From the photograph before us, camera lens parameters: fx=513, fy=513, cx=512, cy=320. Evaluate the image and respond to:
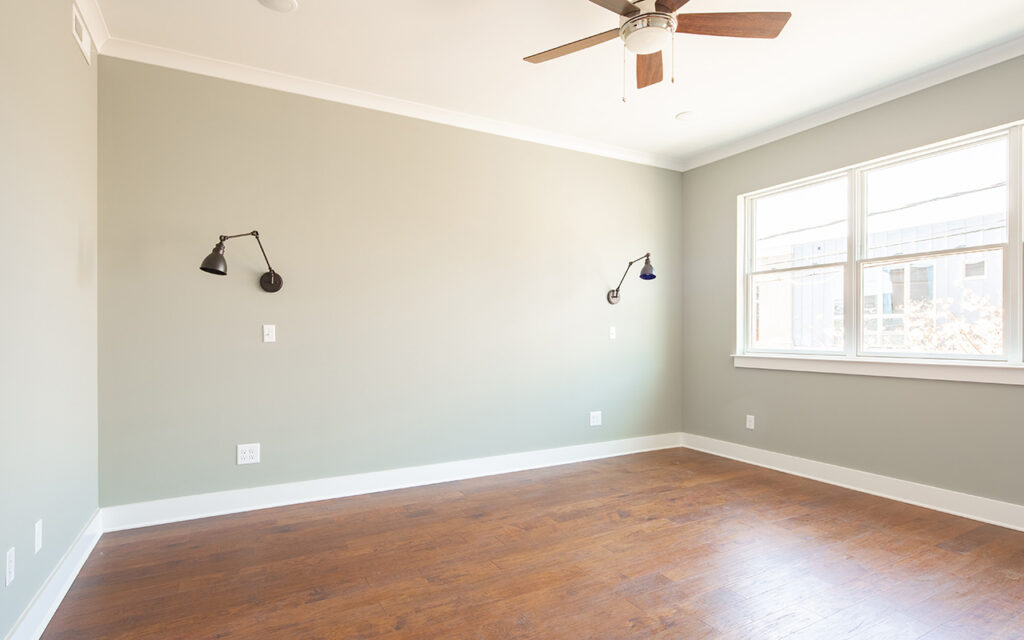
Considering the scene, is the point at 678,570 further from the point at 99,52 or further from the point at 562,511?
the point at 99,52

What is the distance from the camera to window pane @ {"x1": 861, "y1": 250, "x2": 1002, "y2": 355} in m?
3.09

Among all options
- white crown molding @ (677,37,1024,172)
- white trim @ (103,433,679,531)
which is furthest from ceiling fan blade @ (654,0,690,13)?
white trim @ (103,433,679,531)

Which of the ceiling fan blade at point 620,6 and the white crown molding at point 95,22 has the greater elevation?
the white crown molding at point 95,22

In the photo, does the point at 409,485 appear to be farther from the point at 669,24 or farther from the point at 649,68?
the point at 669,24

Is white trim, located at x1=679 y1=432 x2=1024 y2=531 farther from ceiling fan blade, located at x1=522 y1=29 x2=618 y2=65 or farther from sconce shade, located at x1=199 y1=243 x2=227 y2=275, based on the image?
sconce shade, located at x1=199 y1=243 x2=227 y2=275

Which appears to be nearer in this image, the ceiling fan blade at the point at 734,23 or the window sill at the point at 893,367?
the ceiling fan blade at the point at 734,23

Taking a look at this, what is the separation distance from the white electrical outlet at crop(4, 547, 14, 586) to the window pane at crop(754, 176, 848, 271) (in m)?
4.83

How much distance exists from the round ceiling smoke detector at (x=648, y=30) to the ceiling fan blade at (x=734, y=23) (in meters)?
0.06

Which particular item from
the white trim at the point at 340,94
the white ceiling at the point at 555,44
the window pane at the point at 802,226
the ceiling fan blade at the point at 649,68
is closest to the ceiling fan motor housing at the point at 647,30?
the ceiling fan blade at the point at 649,68

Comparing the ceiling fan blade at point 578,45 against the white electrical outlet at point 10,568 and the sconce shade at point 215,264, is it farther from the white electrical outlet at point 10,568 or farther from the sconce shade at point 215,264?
the white electrical outlet at point 10,568

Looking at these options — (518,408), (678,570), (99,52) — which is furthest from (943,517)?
(99,52)

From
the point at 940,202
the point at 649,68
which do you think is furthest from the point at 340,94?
the point at 940,202

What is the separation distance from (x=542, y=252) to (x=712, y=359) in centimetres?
193

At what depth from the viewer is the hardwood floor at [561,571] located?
1.99m
